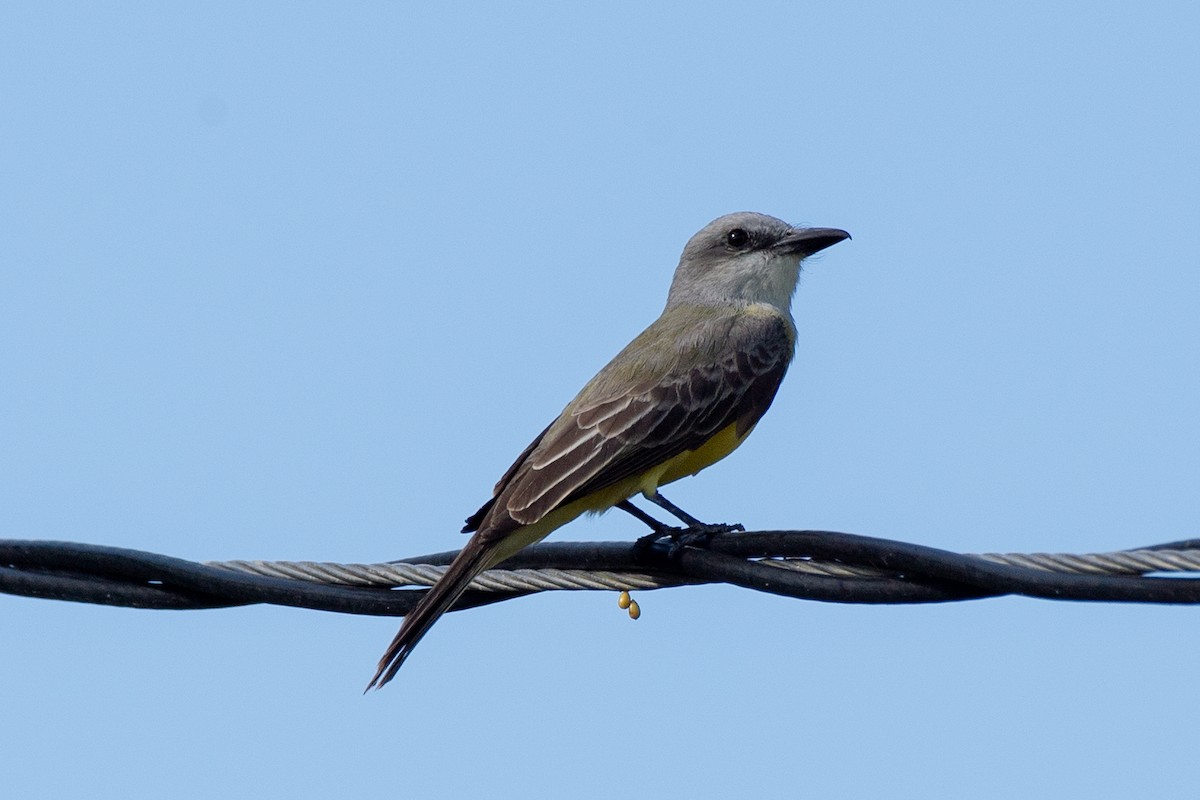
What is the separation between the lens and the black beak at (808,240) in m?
10.1

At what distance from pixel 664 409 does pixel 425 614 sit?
2279 mm

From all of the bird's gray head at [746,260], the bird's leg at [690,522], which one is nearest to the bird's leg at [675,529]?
the bird's leg at [690,522]

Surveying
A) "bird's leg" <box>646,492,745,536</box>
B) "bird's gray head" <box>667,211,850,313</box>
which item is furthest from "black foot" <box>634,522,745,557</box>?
"bird's gray head" <box>667,211,850,313</box>

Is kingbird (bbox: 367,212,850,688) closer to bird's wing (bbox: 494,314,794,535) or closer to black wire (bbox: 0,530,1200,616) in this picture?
bird's wing (bbox: 494,314,794,535)

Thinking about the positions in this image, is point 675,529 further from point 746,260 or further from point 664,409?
point 746,260

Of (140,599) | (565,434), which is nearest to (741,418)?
(565,434)

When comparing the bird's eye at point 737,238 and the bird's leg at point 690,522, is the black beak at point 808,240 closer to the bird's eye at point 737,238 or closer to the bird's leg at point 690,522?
the bird's eye at point 737,238

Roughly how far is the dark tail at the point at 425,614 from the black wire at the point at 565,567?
0.07 meters

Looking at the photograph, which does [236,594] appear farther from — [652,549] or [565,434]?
[565,434]

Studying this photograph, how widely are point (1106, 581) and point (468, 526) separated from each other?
11.2ft

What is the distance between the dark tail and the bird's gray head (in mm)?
4246

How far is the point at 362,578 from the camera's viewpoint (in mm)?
5949

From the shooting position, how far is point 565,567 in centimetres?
632

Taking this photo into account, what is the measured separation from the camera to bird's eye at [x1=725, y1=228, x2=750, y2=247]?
34.3 feet
